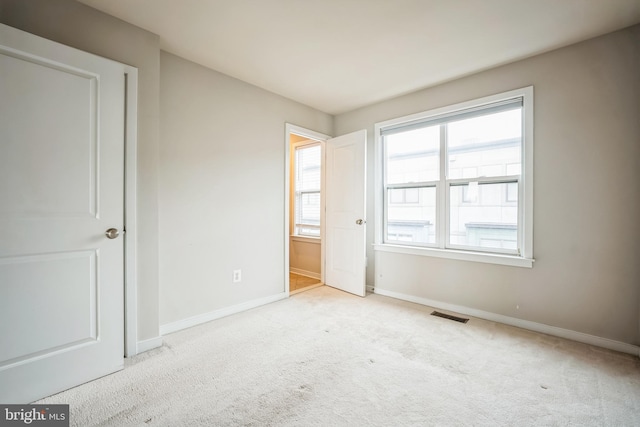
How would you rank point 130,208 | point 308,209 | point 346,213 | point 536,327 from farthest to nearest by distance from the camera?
1. point 308,209
2. point 346,213
3. point 536,327
4. point 130,208

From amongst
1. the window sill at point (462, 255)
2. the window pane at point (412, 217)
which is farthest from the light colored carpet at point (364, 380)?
the window pane at point (412, 217)

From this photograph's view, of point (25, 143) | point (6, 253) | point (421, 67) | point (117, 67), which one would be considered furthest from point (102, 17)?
point (421, 67)

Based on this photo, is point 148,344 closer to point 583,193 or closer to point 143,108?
point 143,108

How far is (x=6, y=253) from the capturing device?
5.22ft

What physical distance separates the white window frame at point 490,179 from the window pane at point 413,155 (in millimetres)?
105

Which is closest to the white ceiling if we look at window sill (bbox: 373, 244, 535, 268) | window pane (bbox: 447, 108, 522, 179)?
window pane (bbox: 447, 108, 522, 179)

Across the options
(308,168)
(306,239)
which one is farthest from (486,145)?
(306,239)

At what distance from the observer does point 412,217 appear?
3625 millimetres

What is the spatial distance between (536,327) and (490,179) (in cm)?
150

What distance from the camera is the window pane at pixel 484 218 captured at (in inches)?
113

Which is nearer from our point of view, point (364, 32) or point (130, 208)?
point (130, 208)

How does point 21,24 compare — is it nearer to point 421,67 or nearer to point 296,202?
point 421,67

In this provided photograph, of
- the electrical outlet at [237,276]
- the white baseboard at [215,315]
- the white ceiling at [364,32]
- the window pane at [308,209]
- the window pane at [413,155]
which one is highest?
the white ceiling at [364,32]

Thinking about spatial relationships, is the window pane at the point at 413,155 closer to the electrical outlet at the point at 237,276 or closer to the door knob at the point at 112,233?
the electrical outlet at the point at 237,276
